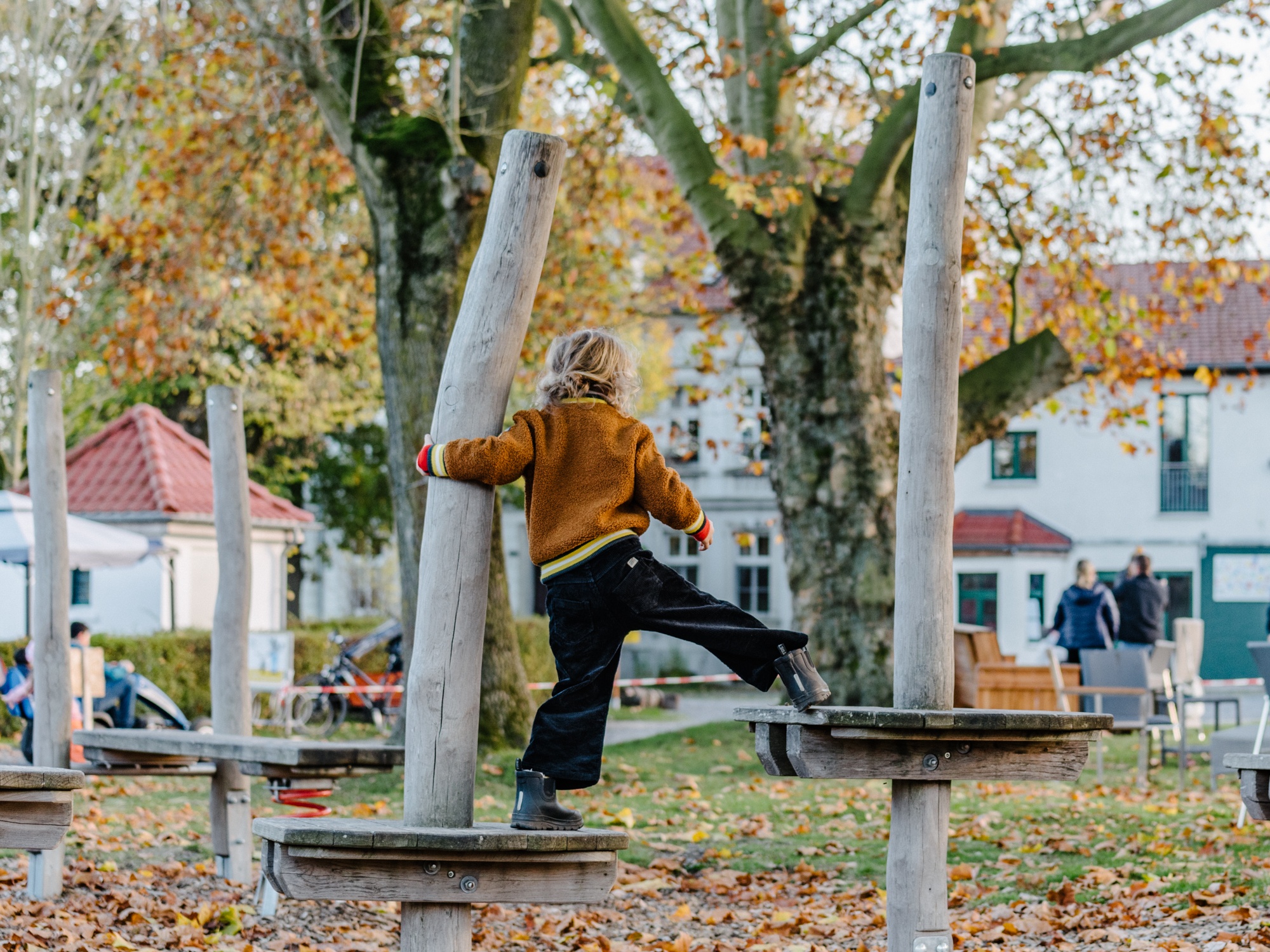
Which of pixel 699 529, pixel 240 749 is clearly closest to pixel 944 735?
pixel 699 529

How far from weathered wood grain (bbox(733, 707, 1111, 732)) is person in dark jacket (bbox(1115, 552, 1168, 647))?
12.9 metres

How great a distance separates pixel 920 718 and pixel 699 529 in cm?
96

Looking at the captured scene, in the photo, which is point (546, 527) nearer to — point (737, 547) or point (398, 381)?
point (398, 381)

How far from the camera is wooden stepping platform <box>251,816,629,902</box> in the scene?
15.2ft

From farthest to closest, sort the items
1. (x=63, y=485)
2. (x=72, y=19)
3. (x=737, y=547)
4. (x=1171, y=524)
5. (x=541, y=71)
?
(x=737, y=547) < (x=1171, y=524) < (x=72, y=19) < (x=541, y=71) < (x=63, y=485)

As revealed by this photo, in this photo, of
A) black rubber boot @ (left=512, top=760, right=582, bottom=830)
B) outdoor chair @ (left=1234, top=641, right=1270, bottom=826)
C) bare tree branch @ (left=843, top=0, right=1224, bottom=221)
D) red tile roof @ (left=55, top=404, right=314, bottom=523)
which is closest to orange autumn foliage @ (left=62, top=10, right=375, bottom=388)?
red tile roof @ (left=55, top=404, right=314, bottom=523)

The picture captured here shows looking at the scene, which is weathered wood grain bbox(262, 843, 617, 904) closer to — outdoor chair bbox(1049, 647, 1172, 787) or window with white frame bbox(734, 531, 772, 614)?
outdoor chair bbox(1049, 647, 1172, 787)

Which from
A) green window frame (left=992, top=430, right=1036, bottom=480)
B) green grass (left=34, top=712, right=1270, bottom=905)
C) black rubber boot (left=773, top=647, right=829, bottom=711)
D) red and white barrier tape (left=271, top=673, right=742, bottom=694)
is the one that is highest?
green window frame (left=992, top=430, right=1036, bottom=480)

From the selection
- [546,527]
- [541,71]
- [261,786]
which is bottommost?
[261,786]

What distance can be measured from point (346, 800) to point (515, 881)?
7268 mm

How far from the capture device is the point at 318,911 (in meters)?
7.82

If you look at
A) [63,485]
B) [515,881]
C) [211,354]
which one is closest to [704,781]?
[63,485]

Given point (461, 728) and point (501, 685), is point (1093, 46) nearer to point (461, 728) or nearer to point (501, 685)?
point (501, 685)

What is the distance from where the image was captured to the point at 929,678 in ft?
16.6
